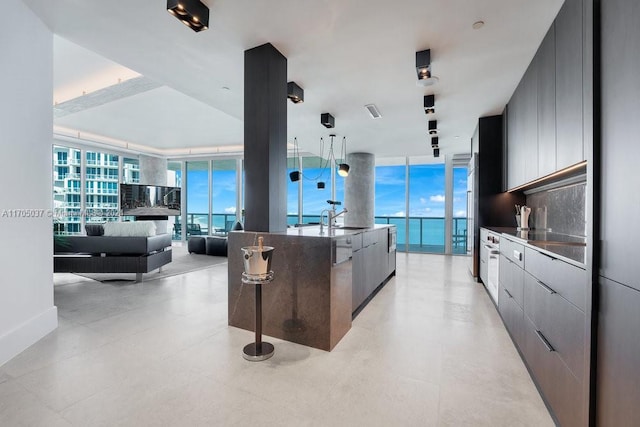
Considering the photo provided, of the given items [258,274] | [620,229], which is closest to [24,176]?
[258,274]

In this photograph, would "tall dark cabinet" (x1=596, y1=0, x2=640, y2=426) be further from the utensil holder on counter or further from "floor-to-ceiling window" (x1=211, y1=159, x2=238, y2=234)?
"floor-to-ceiling window" (x1=211, y1=159, x2=238, y2=234)

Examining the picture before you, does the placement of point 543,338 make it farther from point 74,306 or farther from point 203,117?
point 203,117

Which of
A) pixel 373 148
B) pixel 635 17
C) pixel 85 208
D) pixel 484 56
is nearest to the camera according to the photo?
pixel 635 17

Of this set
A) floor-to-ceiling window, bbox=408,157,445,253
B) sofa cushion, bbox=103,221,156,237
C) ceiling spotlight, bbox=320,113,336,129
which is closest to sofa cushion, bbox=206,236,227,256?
sofa cushion, bbox=103,221,156,237

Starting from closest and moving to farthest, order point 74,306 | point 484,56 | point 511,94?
point 484,56 → point 74,306 → point 511,94

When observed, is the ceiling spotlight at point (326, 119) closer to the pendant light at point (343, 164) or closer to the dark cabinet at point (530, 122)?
the pendant light at point (343, 164)

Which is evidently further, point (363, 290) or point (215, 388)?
point (363, 290)

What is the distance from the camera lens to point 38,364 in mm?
2197

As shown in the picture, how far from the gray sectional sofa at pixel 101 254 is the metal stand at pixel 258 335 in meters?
3.14

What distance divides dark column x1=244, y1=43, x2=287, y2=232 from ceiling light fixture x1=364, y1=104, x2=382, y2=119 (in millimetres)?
1889

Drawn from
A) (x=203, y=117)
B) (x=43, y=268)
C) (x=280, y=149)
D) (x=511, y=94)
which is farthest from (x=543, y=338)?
(x=203, y=117)

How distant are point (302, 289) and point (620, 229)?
6.77 ft

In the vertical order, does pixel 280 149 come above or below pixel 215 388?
above

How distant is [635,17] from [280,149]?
8.06 ft
